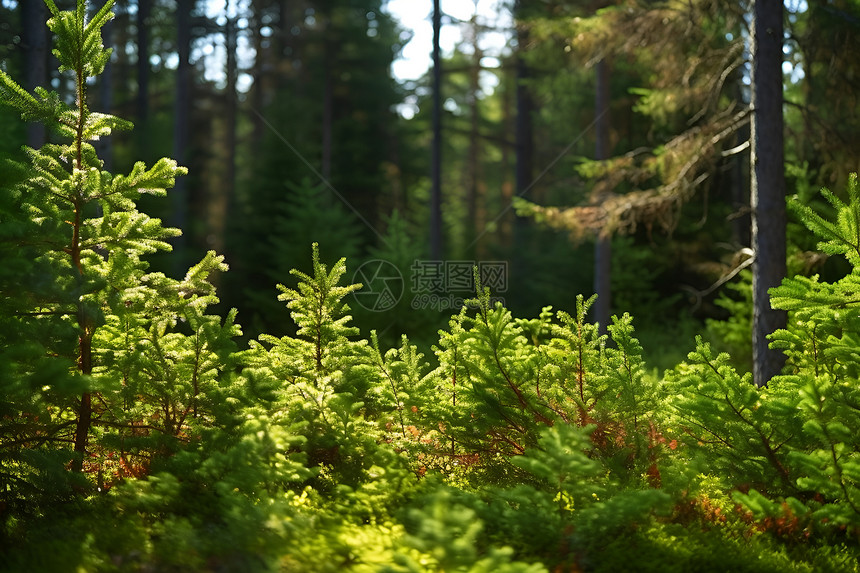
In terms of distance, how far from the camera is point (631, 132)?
60.6 ft

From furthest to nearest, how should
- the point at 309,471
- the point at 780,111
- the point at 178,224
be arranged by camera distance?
the point at 178,224, the point at 780,111, the point at 309,471

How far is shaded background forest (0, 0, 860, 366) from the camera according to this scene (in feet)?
34.9

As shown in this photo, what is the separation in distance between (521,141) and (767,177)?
52.7 feet

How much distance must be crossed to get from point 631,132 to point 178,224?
12.9 metres

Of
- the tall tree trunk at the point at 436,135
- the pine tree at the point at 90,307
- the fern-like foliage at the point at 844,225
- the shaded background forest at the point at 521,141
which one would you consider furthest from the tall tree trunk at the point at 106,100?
the fern-like foliage at the point at 844,225

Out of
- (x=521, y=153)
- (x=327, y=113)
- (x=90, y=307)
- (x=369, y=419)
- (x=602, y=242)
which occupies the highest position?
(x=327, y=113)

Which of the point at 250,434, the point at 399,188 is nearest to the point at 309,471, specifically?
the point at 250,434

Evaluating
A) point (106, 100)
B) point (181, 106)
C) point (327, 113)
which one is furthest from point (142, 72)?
point (106, 100)

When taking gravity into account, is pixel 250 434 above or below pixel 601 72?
below

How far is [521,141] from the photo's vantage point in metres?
24.6

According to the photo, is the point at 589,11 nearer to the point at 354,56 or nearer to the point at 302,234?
the point at 302,234

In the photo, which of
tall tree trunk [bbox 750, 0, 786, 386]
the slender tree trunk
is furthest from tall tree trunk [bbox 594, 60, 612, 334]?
the slender tree trunk

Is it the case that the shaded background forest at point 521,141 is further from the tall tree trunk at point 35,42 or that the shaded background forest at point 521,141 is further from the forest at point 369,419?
the forest at point 369,419

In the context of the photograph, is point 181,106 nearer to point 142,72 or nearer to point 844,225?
point 142,72
